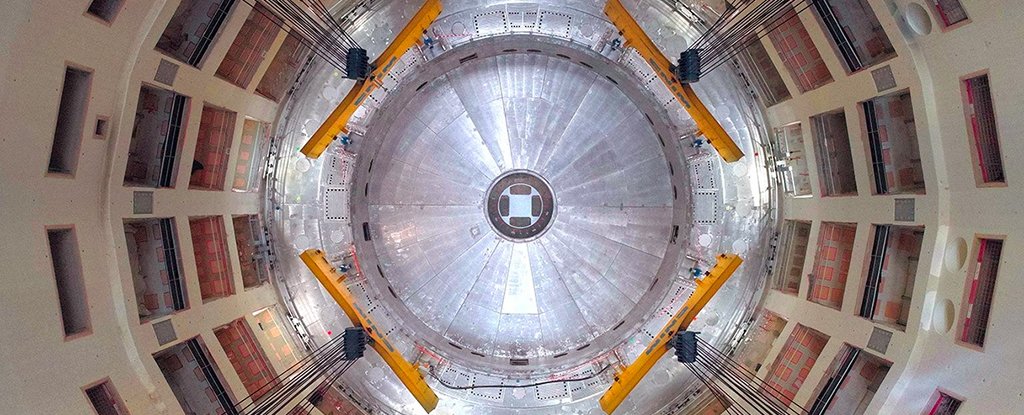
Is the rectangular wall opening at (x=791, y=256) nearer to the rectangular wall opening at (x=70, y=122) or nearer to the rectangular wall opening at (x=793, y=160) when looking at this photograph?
the rectangular wall opening at (x=793, y=160)

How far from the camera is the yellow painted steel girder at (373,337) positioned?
16.5m

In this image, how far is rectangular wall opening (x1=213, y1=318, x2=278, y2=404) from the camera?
1498 cm

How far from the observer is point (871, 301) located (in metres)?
13.0

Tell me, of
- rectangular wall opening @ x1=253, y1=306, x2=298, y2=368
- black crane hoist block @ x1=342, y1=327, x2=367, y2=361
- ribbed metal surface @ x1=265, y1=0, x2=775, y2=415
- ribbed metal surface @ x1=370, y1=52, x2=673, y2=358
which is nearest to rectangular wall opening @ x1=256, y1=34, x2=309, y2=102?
ribbed metal surface @ x1=265, y1=0, x2=775, y2=415

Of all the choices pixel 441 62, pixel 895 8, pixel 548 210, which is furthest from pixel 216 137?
pixel 895 8

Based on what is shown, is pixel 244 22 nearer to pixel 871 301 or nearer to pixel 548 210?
pixel 548 210

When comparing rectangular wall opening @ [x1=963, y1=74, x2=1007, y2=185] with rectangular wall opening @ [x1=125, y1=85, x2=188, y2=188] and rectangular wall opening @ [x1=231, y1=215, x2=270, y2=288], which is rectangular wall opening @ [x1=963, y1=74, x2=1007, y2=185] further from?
rectangular wall opening @ [x1=231, y1=215, x2=270, y2=288]

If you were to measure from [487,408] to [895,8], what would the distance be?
1496cm

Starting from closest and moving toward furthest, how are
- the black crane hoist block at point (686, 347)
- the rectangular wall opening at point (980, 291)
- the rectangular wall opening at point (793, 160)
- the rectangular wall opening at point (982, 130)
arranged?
1. the rectangular wall opening at point (982, 130)
2. the rectangular wall opening at point (980, 291)
3. the rectangular wall opening at point (793, 160)
4. the black crane hoist block at point (686, 347)

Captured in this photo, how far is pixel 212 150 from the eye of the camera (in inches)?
577

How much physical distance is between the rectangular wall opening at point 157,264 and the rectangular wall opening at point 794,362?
14500 mm

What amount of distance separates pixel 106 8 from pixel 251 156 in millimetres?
5674

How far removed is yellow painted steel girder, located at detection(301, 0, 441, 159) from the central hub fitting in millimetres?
6139

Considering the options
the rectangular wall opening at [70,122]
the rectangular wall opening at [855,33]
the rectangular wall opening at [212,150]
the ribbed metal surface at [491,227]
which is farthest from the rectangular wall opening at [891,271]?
the rectangular wall opening at [70,122]
